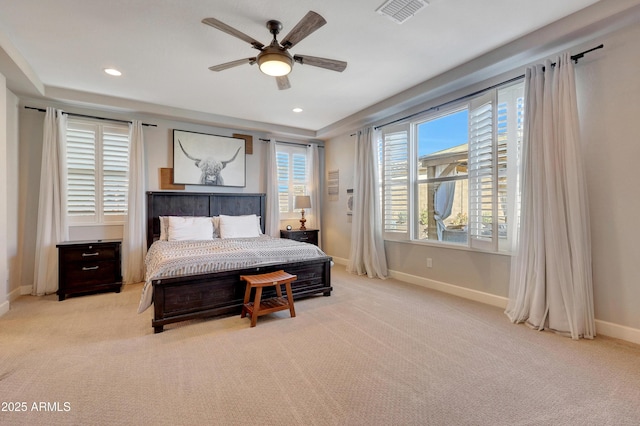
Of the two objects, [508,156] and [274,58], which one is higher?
[274,58]

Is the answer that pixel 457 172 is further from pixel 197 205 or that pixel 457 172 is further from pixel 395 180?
pixel 197 205

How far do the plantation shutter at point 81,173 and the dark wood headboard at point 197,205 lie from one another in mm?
756

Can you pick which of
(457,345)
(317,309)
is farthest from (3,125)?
(457,345)

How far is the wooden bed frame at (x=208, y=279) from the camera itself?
2.73 m

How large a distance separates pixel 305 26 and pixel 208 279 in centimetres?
245

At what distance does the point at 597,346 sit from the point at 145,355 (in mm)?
3641

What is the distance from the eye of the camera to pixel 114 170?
172 inches

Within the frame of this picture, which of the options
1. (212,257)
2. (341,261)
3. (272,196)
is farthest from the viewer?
(341,261)

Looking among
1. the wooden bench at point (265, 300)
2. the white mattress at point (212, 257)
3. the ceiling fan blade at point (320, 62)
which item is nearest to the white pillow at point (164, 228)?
the white mattress at point (212, 257)

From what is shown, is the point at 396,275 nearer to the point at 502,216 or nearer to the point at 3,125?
the point at 502,216

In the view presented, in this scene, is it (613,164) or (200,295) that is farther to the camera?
(200,295)

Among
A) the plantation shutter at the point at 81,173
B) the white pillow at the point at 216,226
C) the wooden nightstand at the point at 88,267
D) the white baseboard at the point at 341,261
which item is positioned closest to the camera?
the wooden nightstand at the point at 88,267

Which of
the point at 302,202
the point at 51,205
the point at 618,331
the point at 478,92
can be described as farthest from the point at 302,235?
the point at 618,331

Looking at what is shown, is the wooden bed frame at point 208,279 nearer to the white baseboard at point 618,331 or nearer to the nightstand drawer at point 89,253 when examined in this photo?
the nightstand drawer at point 89,253
